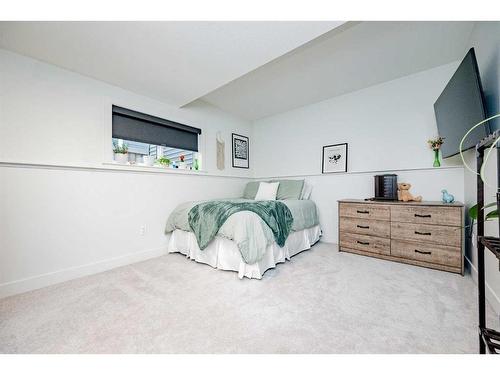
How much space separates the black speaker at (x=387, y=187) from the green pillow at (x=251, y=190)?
1.88 metres

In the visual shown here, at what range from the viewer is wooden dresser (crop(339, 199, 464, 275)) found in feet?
6.63

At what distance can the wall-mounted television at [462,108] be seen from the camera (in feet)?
4.74

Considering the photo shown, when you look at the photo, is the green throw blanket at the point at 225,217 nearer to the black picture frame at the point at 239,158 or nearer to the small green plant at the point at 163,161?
the small green plant at the point at 163,161

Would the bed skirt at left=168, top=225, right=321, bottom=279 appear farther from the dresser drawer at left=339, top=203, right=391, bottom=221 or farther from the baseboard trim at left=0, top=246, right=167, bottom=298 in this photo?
the dresser drawer at left=339, top=203, right=391, bottom=221

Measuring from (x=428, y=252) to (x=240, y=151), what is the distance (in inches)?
125

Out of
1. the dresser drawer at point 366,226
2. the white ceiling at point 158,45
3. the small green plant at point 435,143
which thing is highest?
the white ceiling at point 158,45

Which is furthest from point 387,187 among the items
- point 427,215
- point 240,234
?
point 240,234

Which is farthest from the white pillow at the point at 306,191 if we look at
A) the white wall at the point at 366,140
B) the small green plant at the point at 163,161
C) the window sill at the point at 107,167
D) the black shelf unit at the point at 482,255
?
the black shelf unit at the point at 482,255

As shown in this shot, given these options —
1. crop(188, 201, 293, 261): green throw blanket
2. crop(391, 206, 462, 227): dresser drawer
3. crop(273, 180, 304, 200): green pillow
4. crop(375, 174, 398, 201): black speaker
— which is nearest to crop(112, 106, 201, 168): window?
crop(188, 201, 293, 261): green throw blanket

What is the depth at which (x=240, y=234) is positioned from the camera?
196 cm

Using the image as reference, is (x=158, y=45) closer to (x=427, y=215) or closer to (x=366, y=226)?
(x=366, y=226)

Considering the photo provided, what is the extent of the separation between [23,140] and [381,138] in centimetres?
407

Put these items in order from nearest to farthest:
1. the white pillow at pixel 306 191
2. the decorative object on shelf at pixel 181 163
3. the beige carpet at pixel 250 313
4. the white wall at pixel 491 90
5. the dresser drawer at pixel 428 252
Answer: the beige carpet at pixel 250 313 → the white wall at pixel 491 90 → the dresser drawer at pixel 428 252 → the decorative object on shelf at pixel 181 163 → the white pillow at pixel 306 191

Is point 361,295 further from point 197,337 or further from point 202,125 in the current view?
point 202,125
